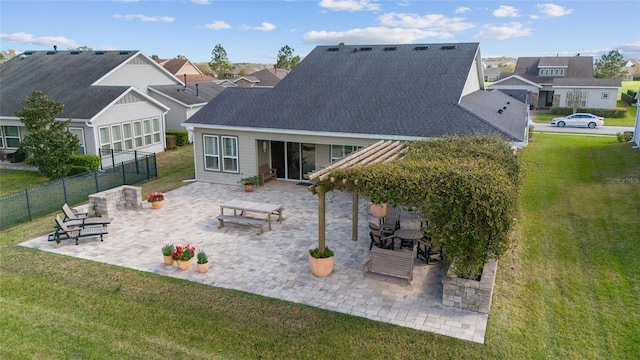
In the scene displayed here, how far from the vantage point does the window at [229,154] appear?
67.4 ft

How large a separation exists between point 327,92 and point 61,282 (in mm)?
13953

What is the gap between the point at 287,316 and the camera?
30.8 ft

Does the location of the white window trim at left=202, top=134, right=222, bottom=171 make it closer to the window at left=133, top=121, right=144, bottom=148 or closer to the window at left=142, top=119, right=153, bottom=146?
the window at left=133, top=121, right=144, bottom=148


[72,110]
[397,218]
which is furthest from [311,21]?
[397,218]

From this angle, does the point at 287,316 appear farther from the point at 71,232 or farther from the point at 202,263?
the point at 71,232

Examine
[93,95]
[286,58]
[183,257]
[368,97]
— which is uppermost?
[286,58]

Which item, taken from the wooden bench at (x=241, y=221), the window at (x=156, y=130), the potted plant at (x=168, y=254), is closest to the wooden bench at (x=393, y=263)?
the wooden bench at (x=241, y=221)

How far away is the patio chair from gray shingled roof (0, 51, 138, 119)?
18.0 metres

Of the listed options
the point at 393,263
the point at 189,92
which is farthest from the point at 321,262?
the point at 189,92

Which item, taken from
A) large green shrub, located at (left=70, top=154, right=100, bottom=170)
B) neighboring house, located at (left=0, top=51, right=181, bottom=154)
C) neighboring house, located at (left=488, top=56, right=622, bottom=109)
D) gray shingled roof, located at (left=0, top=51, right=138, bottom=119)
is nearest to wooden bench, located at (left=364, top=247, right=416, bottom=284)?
large green shrub, located at (left=70, top=154, right=100, bottom=170)

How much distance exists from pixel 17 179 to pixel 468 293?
22149 mm

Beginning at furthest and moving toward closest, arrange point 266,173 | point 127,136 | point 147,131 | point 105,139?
1. point 147,131
2. point 127,136
3. point 105,139
4. point 266,173

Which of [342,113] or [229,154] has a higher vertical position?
[342,113]

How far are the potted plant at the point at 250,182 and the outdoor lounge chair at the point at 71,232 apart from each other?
6659 millimetres
